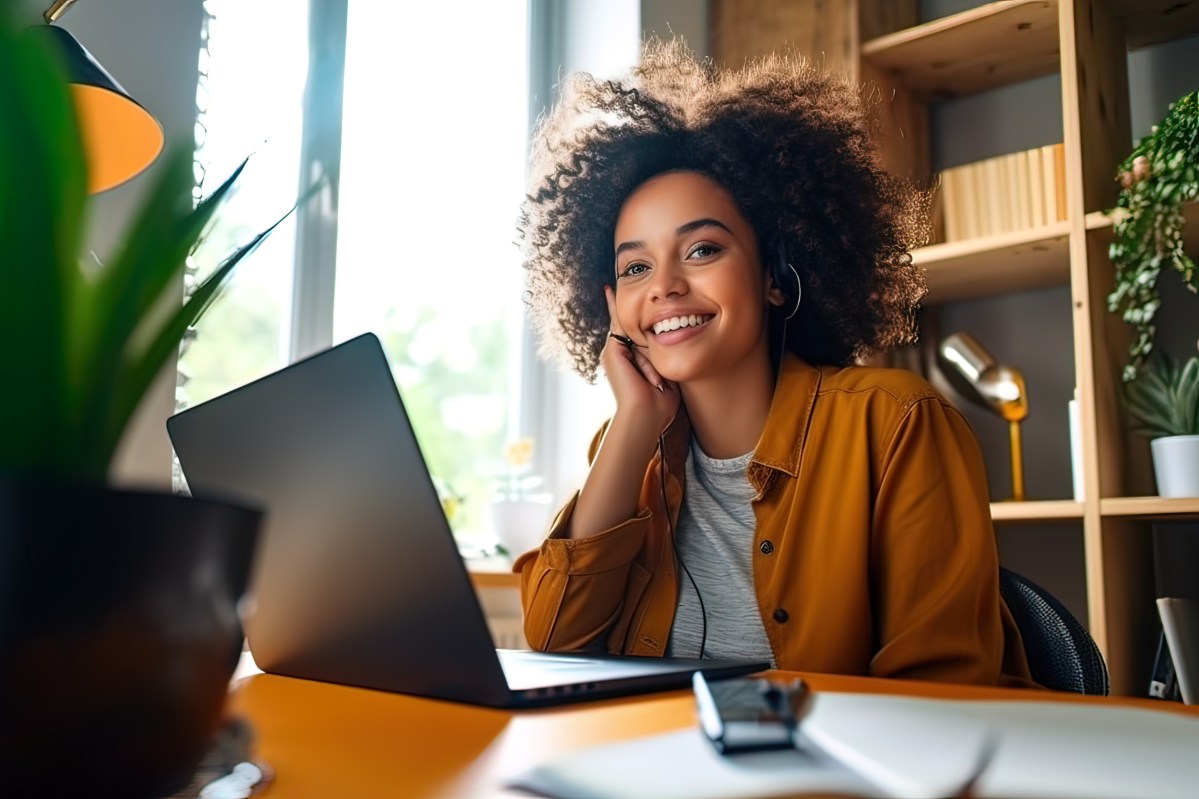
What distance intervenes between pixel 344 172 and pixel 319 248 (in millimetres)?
220

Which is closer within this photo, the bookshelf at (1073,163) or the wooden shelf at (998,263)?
the bookshelf at (1073,163)

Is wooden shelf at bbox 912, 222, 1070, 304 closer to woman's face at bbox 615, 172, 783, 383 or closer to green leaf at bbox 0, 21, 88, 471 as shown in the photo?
woman's face at bbox 615, 172, 783, 383

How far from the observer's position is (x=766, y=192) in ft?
5.16

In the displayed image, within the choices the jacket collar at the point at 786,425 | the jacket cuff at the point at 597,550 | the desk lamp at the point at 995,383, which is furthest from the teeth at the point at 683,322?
the desk lamp at the point at 995,383

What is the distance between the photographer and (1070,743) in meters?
0.42

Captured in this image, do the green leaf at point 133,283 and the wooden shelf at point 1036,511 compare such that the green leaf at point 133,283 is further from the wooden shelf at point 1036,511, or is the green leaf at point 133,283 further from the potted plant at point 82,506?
the wooden shelf at point 1036,511

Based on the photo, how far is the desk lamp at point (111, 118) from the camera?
1131 mm

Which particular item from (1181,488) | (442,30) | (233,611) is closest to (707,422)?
(1181,488)

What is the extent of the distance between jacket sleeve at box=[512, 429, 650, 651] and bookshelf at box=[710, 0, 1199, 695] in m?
1.17

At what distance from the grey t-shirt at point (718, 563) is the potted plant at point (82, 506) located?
98 centimetres

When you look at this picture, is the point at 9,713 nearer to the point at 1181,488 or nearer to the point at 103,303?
the point at 103,303

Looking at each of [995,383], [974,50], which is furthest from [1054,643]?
[974,50]

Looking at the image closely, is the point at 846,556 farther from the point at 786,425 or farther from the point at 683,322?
the point at 683,322

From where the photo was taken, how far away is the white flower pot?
2.45 metres
